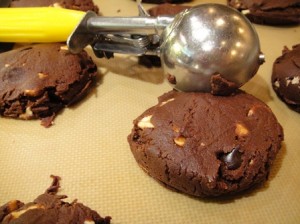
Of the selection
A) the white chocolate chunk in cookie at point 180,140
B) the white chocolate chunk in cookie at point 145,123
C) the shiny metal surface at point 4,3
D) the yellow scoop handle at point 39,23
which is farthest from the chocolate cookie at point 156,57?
the shiny metal surface at point 4,3

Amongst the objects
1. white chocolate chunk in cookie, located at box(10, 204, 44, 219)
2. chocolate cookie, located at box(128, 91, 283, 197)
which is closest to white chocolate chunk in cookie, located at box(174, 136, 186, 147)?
chocolate cookie, located at box(128, 91, 283, 197)

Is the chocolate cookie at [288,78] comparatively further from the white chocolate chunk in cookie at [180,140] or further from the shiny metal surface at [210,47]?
the white chocolate chunk in cookie at [180,140]

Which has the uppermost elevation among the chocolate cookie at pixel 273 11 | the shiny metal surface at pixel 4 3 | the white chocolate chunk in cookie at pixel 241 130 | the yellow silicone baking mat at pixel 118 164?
the shiny metal surface at pixel 4 3

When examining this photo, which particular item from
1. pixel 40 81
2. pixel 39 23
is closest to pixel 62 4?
pixel 39 23

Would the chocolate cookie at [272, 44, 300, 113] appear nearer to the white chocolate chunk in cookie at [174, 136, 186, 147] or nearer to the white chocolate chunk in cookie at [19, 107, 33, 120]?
the white chocolate chunk in cookie at [174, 136, 186, 147]

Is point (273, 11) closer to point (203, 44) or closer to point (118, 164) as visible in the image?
point (203, 44)

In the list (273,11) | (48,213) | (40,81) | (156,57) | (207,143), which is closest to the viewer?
(48,213)

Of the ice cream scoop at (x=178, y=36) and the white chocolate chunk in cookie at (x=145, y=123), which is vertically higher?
the ice cream scoop at (x=178, y=36)
